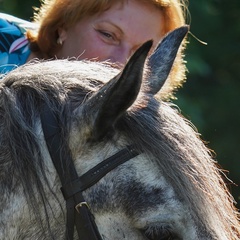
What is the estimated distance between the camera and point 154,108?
1.79 m

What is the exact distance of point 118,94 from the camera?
1634 millimetres

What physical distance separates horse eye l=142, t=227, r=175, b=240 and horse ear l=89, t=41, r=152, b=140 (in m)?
0.24

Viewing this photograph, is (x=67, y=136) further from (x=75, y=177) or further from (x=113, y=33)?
(x=113, y=33)

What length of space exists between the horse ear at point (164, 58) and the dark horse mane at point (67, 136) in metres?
0.16

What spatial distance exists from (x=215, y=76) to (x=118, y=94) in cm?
441

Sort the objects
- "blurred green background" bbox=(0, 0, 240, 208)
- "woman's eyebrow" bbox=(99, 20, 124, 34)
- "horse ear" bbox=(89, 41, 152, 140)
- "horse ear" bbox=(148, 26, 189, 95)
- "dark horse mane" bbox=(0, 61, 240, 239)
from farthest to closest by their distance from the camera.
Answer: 1. "blurred green background" bbox=(0, 0, 240, 208)
2. "woman's eyebrow" bbox=(99, 20, 124, 34)
3. "horse ear" bbox=(148, 26, 189, 95)
4. "dark horse mane" bbox=(0, 61, 240, 239)
5. "horse ear" bbox=(89, 41, 152, 140)

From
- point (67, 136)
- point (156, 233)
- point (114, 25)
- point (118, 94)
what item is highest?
point (118, 94)

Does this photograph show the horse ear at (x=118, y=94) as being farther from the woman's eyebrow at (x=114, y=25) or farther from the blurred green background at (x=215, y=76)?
the blurred green background at (x=215, y=76)

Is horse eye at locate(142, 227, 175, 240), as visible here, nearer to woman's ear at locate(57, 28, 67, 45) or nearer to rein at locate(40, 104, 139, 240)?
rein at locate(40, 104, 139, 240)

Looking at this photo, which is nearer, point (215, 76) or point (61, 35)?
point (61, 35)

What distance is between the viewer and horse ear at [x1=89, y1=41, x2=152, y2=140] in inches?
62.4

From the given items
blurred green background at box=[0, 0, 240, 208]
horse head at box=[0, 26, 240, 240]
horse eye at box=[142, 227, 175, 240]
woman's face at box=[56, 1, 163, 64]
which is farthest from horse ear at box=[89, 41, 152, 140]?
blurred green background at box=[0, 0, 240, 208]

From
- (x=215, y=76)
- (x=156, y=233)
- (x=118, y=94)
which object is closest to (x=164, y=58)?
(x=118, y=94)

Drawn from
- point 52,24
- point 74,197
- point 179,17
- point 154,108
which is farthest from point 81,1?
point 74,197
